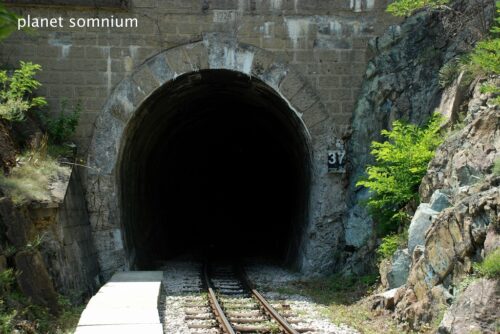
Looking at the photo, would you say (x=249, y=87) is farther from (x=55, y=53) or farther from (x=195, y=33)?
(x=55, y=53)

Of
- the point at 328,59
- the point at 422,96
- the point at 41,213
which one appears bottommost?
the point at 41,213

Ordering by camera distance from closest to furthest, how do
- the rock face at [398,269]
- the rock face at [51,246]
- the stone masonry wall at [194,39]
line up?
the rock face at [51,246], the rock face at [398,269], the stone masonry wall at [194,39]

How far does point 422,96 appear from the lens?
11211mm

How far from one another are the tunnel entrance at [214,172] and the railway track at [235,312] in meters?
2.23

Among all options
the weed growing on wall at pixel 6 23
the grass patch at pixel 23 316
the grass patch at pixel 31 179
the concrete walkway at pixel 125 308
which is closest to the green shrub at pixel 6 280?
the grass patch at pixel 23 316

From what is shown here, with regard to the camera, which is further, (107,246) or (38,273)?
(107,246)

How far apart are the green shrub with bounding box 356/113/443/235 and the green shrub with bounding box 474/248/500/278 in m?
3.12

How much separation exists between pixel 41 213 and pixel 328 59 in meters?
5.87

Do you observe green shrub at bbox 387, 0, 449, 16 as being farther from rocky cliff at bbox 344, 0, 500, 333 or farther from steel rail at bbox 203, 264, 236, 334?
steel rail at bbox 203, 264, 236, 334

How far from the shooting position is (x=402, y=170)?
31.2 ft

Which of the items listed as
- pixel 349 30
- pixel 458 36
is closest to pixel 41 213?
pixel 349 30

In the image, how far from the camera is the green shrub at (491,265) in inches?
228

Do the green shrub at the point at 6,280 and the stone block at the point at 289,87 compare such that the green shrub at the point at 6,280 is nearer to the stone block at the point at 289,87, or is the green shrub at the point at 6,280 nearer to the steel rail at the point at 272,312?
the steel rail at the point at 272,312

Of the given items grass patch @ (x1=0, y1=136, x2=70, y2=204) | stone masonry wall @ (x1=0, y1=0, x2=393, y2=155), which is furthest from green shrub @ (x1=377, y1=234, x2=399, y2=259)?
grass patch @ (x1=0, y1=136, x2=70, y2=204)
